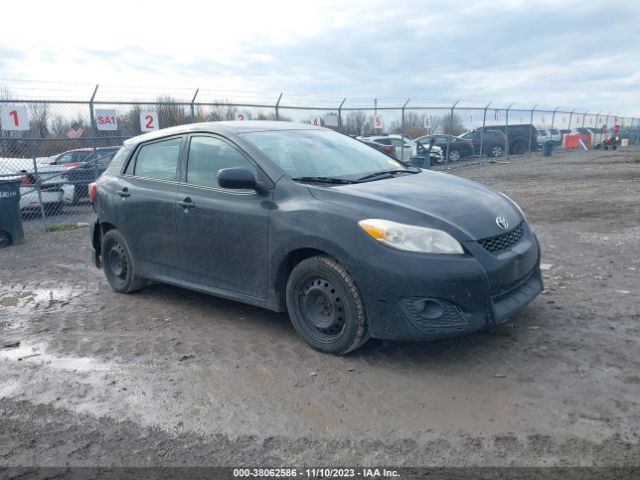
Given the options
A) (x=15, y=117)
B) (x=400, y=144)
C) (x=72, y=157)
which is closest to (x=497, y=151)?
(x=400, y=144)

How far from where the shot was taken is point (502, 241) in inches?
169

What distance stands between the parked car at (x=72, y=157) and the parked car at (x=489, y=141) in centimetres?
1884

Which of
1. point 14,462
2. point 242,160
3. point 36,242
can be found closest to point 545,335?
point 242,160

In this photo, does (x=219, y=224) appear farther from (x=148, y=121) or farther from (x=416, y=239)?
(x=148, y=121)

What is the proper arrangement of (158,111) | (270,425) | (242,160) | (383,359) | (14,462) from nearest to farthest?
1. (14,462)
2. (270,425)
3. (383,359)
4. (242,160)
5. (158,111)

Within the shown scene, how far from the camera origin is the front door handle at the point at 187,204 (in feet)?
17.0

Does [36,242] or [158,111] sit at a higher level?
[158,111]

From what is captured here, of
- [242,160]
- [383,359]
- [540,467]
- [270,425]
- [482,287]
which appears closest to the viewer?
[540,467]

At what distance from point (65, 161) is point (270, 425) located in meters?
12.4

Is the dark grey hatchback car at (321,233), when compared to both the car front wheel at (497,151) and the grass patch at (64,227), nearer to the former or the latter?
the grass patch at (64,227)

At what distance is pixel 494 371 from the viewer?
4.02 meters

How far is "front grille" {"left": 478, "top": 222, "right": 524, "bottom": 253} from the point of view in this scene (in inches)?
163

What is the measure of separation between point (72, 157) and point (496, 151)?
2186 centimetres

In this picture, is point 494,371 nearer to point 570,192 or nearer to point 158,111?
point 570,192
